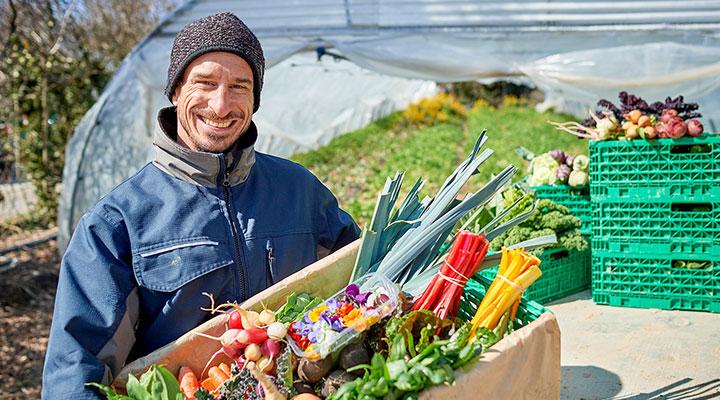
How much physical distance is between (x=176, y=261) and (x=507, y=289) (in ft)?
3.00

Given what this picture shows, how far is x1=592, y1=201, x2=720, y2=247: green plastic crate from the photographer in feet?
11.8

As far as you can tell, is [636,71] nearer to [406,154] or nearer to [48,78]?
[406,154]

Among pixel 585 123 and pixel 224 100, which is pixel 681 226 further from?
pixel 224 100

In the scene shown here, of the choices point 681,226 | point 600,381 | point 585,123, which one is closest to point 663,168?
point 681,226

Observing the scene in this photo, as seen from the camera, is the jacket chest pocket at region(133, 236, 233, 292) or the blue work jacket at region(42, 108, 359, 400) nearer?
the blue work jacket at region(42, 108, 359, 400)

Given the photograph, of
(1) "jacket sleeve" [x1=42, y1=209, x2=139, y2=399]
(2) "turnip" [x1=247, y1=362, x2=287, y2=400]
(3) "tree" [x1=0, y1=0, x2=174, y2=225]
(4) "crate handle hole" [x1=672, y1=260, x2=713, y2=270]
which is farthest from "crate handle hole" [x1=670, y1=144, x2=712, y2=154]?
(3) "tree" [x1=0, y1=0, x2=174, y2=225]

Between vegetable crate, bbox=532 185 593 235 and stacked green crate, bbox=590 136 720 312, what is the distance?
0.48 metres

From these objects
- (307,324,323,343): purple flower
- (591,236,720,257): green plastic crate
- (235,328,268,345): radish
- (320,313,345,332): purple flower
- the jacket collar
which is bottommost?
(591,236,720,257): green plastic crate

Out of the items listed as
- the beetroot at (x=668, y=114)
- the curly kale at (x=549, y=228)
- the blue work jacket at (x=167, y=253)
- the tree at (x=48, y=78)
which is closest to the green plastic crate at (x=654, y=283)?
the curly kale at (x=549, y=228)

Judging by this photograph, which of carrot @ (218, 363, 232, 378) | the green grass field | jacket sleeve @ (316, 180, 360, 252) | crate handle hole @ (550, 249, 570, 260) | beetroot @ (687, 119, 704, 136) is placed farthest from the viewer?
the green grass field

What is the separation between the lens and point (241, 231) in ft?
6.61

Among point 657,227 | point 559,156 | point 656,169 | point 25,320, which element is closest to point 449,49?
point 559,156

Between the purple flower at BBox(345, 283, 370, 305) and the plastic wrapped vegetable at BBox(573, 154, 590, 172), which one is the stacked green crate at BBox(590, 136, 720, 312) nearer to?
the plastic wrapped vegetable at BBox(573, 154, 590, 172)

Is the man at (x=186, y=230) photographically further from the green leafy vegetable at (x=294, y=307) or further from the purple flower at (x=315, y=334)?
the purple flower at (x=315, y=334)
